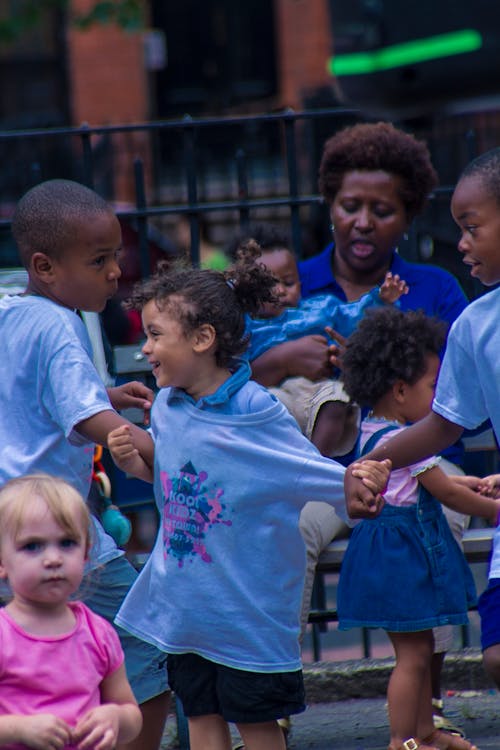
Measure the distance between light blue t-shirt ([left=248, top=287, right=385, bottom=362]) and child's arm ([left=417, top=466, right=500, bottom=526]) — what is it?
0.66 metres

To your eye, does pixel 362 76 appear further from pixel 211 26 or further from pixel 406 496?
pixel 211 26

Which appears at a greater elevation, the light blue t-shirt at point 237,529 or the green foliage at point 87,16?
the green foliage at point 87,16

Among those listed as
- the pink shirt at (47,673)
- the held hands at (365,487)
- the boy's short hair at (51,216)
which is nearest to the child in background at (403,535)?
the held hands at (365,487)

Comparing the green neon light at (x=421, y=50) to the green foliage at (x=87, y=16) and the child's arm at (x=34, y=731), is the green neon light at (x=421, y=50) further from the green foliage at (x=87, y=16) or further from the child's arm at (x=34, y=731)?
the green foliage at (x=87, y=16)

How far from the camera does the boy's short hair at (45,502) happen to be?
2.85m

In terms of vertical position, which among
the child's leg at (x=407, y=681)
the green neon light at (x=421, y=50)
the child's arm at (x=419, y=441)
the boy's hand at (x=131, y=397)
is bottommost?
the child's leg at (x=407, y=681)

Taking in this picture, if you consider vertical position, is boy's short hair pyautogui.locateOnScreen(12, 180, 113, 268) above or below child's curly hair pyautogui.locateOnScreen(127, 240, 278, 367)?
above

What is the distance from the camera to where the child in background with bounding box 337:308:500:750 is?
12.1 ft

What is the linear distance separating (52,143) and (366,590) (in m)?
10.2

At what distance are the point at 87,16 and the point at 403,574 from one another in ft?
28.9

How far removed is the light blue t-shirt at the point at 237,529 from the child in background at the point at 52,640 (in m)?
0.42

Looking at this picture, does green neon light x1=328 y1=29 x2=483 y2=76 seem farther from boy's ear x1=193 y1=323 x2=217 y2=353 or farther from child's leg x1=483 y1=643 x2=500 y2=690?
child's leg x1=483 y1=643 x2=500 y2=690

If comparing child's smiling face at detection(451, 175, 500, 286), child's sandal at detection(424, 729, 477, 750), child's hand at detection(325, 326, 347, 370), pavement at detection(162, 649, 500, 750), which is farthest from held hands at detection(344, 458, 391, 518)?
pavement at detection(162, 649, 500, 750)

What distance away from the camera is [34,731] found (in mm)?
2701
